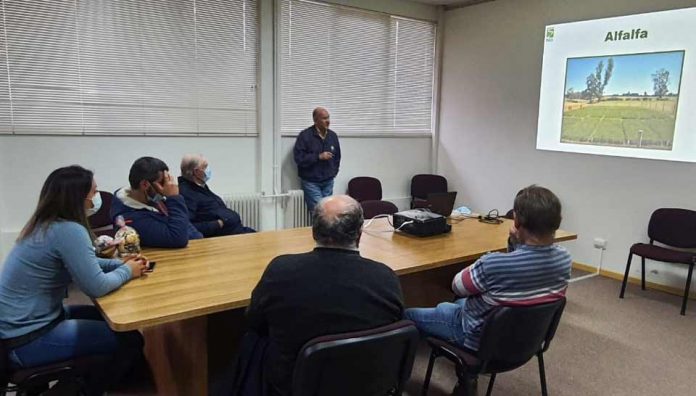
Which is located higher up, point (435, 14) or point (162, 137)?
point (435, 14)

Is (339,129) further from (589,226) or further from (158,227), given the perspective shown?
(158,227)

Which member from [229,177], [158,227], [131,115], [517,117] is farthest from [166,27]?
[517,117]

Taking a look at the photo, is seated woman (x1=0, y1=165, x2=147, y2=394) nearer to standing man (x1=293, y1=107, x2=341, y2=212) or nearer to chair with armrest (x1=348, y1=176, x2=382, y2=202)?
standing man (x1=293, y1=107, x2=341, y2=212)

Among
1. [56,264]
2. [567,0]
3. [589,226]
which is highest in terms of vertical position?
[567,0]

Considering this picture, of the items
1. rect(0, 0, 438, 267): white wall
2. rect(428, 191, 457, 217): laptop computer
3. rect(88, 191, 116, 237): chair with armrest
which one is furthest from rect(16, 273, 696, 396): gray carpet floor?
rect(0, 0, 438, 267): white wall

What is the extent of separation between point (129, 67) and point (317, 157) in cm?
193

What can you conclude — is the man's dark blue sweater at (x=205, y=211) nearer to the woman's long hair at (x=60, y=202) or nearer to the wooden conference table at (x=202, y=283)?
the wooden conference table at (x=202, y=283)

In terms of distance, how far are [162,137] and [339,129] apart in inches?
77.9

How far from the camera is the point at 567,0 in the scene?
4914 millimetres

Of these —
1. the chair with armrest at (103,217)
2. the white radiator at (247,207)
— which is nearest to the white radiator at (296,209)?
the white radiator at (247,207)

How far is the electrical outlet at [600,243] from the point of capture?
4754 millimetres

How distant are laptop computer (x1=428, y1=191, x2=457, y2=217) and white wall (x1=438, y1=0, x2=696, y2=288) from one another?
218 centimetres

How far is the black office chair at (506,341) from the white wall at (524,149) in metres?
3.00

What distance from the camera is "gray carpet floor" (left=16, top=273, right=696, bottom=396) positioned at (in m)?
2.67
